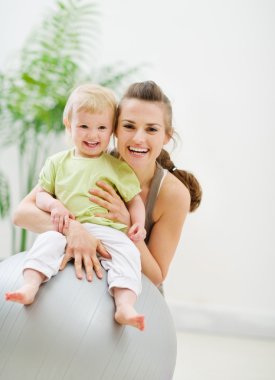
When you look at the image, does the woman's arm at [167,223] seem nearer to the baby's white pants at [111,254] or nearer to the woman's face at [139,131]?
the woman's face at [139,131]

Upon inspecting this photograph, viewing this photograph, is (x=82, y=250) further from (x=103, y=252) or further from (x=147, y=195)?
(x=147, y=195)

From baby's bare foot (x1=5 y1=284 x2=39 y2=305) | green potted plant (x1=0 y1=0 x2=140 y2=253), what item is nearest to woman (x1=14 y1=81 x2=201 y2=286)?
baby's bare foot (x1=5 y1=284 x2=39 y2=305)

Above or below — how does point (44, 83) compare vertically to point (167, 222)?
above

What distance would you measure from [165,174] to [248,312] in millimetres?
1904

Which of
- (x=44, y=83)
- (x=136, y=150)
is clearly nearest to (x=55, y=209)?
(x=136, y=150)

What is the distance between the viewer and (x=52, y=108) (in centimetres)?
329

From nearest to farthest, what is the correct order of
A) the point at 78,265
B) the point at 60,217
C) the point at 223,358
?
the point at 78,265, the point at 60,217, the point at 223,358

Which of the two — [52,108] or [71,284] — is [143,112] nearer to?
[71,284]

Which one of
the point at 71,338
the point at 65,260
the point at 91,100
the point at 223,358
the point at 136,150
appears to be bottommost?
the point at 223,358

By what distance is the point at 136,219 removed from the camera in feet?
5.97

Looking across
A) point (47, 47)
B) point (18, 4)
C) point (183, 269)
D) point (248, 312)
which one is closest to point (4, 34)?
point (18, 4)

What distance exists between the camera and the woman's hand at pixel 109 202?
1752 mm

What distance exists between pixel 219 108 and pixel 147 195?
1.61m

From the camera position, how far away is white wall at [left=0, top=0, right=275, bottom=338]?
3.52 meters
